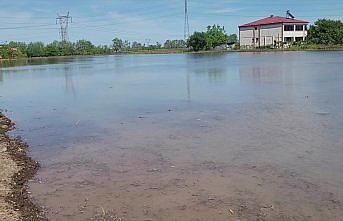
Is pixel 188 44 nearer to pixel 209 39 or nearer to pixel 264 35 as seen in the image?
pixel 209 39

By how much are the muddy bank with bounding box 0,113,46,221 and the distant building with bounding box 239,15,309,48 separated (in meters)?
62.2

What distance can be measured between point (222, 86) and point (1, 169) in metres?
14.2

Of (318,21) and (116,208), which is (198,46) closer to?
(318,21)

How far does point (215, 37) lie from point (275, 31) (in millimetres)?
18185

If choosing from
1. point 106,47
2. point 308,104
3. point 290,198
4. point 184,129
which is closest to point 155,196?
point 290,198

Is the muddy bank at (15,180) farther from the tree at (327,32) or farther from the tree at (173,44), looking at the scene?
the tree at (173,44)

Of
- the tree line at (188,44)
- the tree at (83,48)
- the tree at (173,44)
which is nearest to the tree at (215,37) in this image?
the tree line at (188,44)

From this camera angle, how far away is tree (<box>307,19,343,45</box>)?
6241 centimetres

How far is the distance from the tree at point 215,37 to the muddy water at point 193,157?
6963cm

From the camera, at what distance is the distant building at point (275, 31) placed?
6919 centimetres

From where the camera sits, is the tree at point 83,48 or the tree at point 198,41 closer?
the tree at point 198,41

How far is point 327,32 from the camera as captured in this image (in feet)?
207

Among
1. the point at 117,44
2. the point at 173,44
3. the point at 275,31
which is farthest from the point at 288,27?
the point at 173,44

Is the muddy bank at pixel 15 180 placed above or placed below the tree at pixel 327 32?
below
